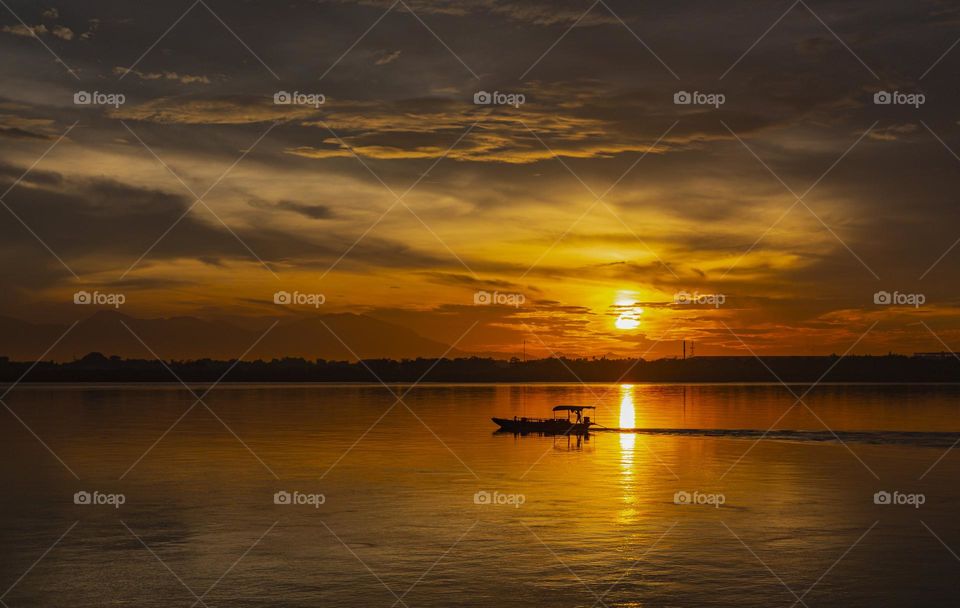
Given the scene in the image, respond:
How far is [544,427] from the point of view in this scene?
106 m

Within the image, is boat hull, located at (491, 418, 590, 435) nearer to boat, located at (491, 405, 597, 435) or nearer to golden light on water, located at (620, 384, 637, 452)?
boat, located at (491, 405, 597, 435)

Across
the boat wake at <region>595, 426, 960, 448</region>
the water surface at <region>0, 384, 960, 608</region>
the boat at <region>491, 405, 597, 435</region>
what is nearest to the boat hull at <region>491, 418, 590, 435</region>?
the boat at <region>491, 405, 597, 435</region>

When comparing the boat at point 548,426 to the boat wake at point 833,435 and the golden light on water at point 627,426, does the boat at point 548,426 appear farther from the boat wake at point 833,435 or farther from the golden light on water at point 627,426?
the boat wake at point 833,435

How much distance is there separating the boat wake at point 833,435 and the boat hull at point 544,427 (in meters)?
6.32

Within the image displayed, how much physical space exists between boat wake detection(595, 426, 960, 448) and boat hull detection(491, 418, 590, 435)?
6321mm

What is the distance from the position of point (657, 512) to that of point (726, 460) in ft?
87.4

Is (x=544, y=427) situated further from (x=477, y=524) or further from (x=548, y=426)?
(x=477, y=524)

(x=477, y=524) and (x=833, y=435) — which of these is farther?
(x=833, y=435)

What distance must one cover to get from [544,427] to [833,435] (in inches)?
1139

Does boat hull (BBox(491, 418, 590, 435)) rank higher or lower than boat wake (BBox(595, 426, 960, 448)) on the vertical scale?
higher

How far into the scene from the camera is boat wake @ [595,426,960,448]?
90.9 m

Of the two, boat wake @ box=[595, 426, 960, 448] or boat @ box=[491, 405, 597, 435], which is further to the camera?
boat @ box=[491, 405, 597, 435]

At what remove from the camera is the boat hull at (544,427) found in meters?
104

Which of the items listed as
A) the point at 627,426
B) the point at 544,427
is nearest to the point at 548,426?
the point at 544,427
